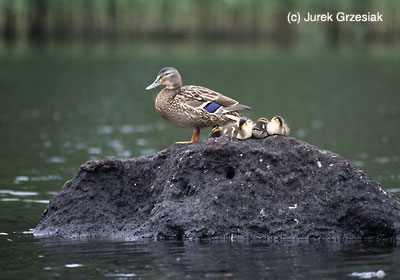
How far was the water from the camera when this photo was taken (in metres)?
9.54

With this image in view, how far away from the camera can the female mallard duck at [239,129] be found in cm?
1141

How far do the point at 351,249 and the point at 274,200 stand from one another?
131 cm

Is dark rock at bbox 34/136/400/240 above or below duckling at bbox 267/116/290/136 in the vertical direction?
below

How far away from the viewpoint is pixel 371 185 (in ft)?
36.0

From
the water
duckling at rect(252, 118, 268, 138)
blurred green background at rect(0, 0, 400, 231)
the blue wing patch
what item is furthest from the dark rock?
blurred green background at rect(0, 0, 400, 231)

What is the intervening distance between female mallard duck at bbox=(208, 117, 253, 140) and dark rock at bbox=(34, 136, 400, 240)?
20 cm

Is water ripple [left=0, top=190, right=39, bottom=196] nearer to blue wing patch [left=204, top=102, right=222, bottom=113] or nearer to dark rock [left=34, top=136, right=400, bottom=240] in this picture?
dark rock [left=34, top=136, right=400, bottom=240]

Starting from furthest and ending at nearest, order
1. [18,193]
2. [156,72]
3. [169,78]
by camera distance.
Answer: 1. [156,72]
2. [18,193]
3. [169,78]

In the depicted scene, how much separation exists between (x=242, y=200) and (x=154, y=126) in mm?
18002

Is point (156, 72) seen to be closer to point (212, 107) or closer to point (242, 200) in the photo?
point (212, 107)

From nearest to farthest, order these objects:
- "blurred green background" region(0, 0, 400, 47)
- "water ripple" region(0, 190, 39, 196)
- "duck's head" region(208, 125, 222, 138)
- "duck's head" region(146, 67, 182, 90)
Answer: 1. "duck's head" region(146, 67, 182, 90)
2. "duck's head" region(208, 125, 222, 138)
3. "water ripple" region(0, 190, 39, 196)
4. "blurred green background" region(0, 0, 400, 47)

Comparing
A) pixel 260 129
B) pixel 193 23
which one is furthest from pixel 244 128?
pixel 193 23

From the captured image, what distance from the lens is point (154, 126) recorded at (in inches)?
1126

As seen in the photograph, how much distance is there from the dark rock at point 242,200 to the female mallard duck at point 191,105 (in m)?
0.48
